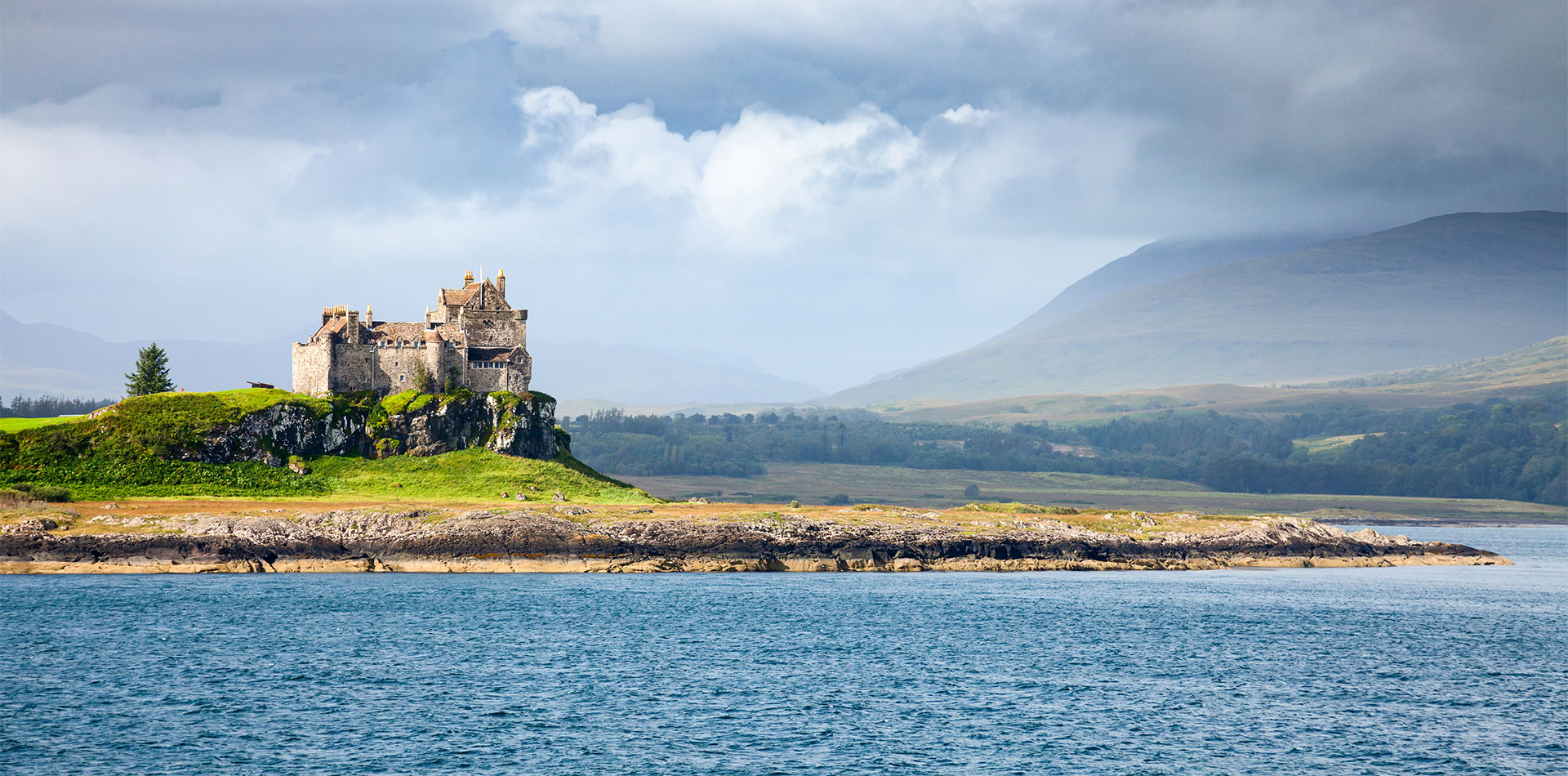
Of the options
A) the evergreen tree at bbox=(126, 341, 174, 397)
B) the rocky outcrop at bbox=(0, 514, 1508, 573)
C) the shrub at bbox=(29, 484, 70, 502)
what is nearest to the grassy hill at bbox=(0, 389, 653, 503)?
the shrub at bbox=(29, 484, 70, 502)

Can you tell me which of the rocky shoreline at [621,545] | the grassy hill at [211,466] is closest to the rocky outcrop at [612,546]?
the rocky shoreline at [621,545]

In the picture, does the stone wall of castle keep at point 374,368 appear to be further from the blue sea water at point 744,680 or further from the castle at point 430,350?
the blue sea water at point 744,680

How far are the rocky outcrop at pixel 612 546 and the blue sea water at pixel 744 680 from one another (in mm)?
3849

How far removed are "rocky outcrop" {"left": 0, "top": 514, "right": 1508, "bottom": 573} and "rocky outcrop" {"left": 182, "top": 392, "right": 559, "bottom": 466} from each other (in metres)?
19.3

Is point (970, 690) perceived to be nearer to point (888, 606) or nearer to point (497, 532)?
point (888, 606)

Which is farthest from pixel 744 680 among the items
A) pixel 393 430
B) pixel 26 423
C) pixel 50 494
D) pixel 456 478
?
pixel 26 423

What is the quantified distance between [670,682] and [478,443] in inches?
2901

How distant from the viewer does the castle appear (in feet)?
416

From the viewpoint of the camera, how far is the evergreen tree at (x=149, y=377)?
129750mm

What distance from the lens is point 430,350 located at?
12875 centimetres

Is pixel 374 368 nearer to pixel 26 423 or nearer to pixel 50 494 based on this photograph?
pixel 26 423

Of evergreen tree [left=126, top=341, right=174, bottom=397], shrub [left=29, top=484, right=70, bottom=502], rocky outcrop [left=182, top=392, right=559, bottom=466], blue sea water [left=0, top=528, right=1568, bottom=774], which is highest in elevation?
evergreen tree [left=126, top=341, right=174, bottom=397]

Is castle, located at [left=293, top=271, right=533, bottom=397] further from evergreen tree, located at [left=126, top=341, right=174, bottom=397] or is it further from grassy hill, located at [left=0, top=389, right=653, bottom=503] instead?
evergreen tree, located at [left=126, top=341, right=174, bottom=397]

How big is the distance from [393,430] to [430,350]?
31.9 ft
